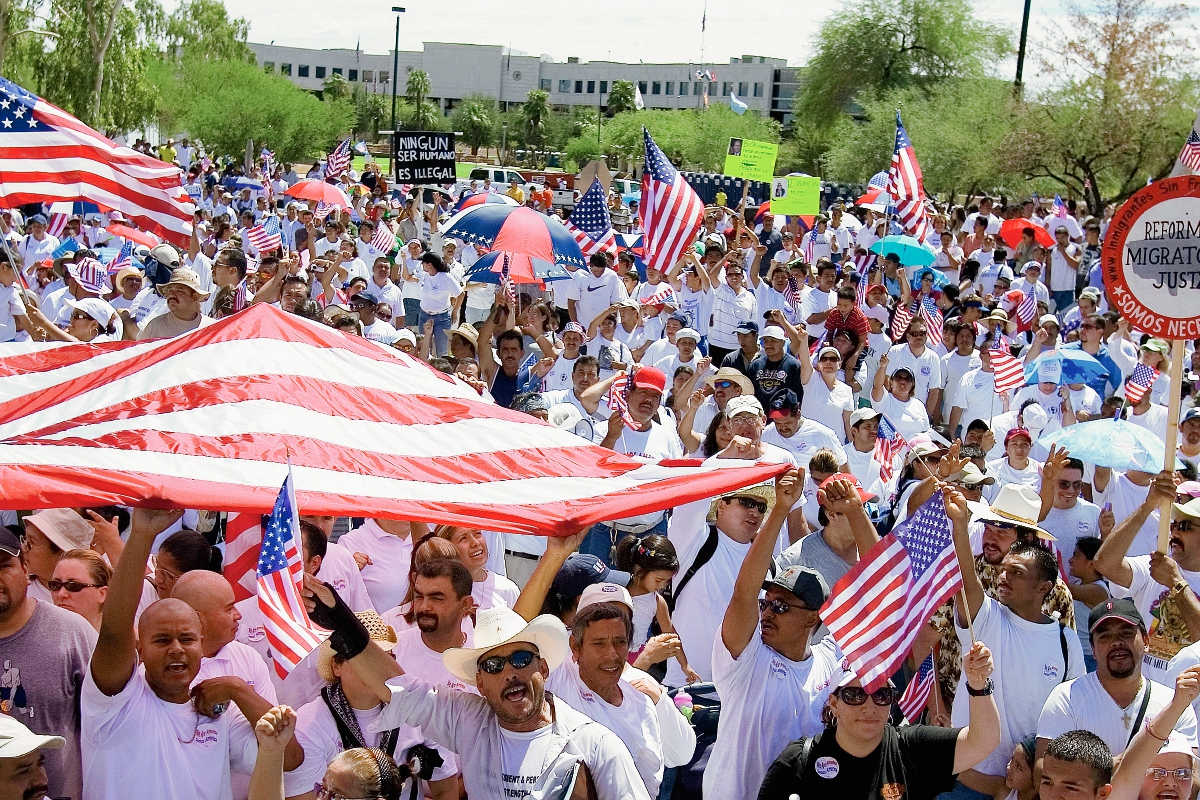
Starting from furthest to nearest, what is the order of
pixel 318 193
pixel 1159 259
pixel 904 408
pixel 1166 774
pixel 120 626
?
1. pixel 318 193
2. pixel 904 408
3. pixel 1159 259
4. pixel 1166 774
5. pixel 120 626

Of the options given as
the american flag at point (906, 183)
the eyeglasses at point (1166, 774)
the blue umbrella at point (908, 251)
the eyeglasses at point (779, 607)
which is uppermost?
the american flag at point (906, 183)

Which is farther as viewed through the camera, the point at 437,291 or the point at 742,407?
the point at 437,291

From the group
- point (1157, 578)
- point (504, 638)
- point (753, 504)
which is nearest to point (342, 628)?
point (504, 638)

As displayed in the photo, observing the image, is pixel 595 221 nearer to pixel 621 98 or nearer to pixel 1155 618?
pixel 1155 618

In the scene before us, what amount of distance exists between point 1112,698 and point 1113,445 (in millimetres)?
2791

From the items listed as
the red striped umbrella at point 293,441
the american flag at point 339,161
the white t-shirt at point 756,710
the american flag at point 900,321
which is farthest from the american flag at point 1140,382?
the american flag at point 339,161

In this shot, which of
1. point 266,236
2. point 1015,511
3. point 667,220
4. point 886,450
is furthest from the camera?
point 266,236

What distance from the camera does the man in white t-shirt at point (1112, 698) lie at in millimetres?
5164

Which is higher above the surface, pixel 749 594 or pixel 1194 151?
pixel 1194 151

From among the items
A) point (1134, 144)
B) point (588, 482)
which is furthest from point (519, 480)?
point (1134, 144)

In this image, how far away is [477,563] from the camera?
19.3 feet

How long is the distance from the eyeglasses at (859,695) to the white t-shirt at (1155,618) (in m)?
1.86

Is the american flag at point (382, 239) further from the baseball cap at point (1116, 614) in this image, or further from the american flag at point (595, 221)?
the baseball cap at point (1116, 614)

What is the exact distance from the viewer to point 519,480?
16.9ft
